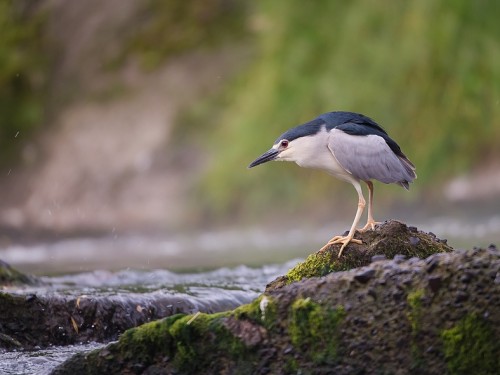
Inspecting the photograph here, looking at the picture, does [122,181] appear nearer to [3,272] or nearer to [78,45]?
[78,45]

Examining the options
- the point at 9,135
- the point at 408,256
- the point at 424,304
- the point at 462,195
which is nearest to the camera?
the point at 424,304

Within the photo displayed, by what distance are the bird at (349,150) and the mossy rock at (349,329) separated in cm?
121

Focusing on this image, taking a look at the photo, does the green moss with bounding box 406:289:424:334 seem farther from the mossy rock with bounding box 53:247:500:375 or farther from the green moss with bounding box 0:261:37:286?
the green moss with bounding box 0:261:37:286

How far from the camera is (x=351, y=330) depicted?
135 inches

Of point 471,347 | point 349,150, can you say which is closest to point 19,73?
point 349,150

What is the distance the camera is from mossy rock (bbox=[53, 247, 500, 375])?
3311 mm

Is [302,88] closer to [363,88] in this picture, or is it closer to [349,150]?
[363,88]

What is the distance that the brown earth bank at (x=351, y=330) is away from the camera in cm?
331

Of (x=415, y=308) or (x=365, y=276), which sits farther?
(x=365, y=276)

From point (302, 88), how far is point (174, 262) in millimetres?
5294

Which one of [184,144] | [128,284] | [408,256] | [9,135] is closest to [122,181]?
[184,144]

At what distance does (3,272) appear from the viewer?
21.7 feet

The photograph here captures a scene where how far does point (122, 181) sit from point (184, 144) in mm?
1164

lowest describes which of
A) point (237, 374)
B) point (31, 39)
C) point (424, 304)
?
point (237, 374)
